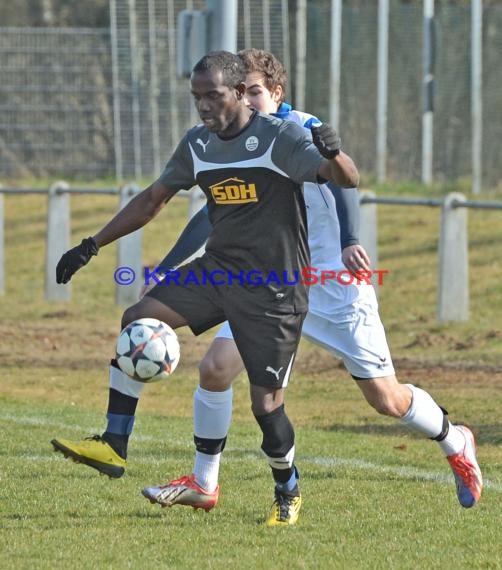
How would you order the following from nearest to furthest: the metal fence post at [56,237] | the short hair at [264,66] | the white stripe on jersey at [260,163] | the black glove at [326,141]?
the black glove at [326,141] < the white stripe on jersey at [260,163] < the short hair at [264,66] < the metal fence post at [56,237]

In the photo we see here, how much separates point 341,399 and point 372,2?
60.8 ft

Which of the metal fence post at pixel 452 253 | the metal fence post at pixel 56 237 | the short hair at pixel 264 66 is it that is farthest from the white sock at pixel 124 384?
the metal fence post at pixel 56 237

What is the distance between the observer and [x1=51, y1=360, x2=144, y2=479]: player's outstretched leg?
6.62 m

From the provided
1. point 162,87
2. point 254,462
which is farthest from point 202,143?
point 162,87

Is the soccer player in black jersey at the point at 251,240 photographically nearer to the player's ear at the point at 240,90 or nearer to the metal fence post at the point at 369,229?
the player's ear at the point at 240,90

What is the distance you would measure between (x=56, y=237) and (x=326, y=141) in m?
11.4

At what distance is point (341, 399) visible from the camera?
34.9 ft

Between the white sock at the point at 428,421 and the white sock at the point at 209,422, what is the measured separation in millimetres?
830

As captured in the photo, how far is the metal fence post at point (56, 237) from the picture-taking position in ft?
54.8

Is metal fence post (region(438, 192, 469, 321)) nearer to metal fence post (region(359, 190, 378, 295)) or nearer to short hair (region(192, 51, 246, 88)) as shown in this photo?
metal fence post (region(359, 190, 378, 295))

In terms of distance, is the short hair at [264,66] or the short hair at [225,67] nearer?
the short hair at [225,67]

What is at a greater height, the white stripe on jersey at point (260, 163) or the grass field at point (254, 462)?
the white stripe on jersey at point (260, 163)

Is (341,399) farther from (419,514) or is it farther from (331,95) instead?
(331,95)

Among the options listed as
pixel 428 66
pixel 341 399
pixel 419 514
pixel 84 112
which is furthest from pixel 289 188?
pixel 84 112
